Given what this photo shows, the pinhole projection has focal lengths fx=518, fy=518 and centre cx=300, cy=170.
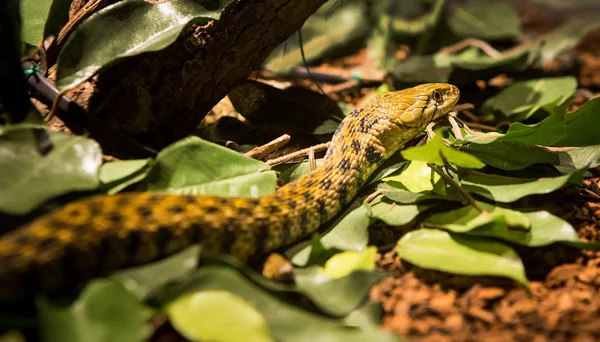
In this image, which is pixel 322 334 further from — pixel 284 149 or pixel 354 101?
pixel 354 101

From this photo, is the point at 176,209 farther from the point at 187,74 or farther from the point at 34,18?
the point at 34,18

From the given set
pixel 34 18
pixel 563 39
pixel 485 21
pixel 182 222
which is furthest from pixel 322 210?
pixel 485 21

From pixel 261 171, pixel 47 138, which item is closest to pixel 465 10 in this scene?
pixel 261 171

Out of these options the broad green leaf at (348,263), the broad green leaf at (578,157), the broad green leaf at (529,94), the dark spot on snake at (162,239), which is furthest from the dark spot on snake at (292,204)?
the broad green leaf at (529,94)

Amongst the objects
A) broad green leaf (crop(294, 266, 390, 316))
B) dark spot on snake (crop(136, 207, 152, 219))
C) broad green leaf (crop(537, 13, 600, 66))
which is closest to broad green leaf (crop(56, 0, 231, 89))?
dark spot on snake (crop(136, 207, 152, 219))

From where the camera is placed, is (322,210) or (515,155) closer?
(322,210)

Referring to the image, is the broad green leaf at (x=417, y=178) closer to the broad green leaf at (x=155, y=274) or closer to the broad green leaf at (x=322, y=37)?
the broad green leaf at (x=155, y=274)

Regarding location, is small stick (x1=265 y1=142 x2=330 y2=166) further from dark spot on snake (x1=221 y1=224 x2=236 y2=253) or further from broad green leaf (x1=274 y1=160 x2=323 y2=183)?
dark spot on snake (x1=221 y1=224 x2=236 y2=253)
